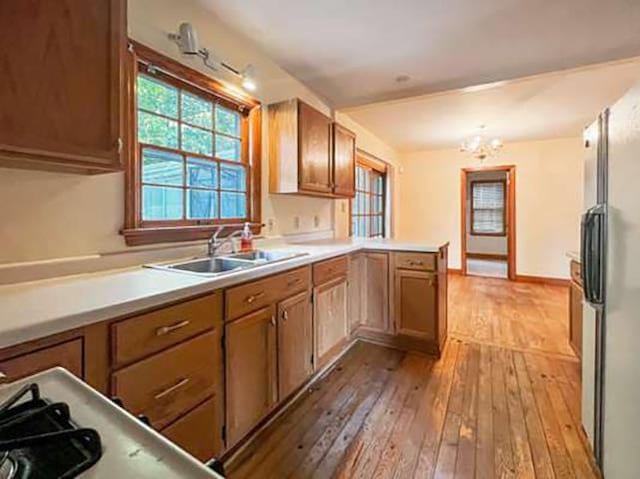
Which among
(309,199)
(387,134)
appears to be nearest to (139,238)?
(309,199)

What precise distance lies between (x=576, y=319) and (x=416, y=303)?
4.11ft

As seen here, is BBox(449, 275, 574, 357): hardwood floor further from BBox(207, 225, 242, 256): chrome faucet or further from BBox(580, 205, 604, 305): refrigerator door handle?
BBox(207, 225, 242, 256): chrome faucet

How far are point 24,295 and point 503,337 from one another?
359 centimetres

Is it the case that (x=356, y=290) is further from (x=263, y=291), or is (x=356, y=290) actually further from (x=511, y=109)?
(x=511, y=109)

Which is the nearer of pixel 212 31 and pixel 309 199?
pixel 212 31

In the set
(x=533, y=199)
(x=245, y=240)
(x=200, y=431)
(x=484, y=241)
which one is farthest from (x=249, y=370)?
(x=484, y=241)

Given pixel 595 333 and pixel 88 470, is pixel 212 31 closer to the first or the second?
pixel 88 470

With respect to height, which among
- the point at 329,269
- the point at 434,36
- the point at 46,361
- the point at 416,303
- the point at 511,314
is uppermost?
Answer: the point at 434,36

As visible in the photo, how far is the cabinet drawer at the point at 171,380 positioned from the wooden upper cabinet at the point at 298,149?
60.1 inches

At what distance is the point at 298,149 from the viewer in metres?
2.74

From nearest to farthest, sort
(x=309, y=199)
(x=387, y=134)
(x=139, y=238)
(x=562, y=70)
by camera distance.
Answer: (x=139, y=238)
(x=562, y=70)
(x=309, y=199)
(x=387, y=134)

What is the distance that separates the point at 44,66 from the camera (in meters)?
1.18

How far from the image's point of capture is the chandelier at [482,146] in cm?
502

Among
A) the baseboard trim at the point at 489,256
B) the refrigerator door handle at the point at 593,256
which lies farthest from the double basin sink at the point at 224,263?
the baseboard trim at the point at 489,256
